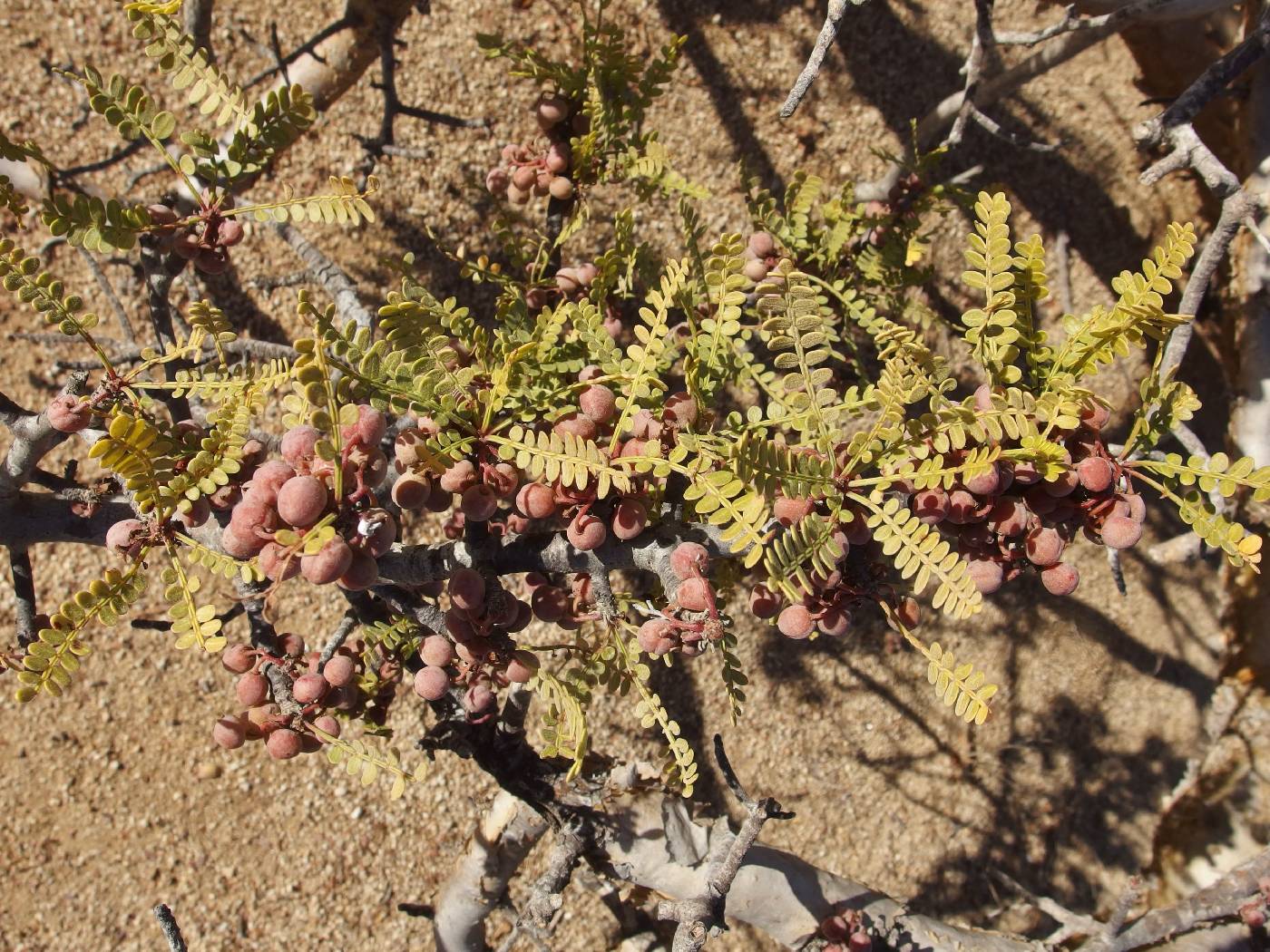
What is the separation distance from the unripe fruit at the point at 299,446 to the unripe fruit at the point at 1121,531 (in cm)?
118

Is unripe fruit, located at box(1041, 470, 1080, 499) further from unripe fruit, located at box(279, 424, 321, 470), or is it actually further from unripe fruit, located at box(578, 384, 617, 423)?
unripe fruit, located at box(279, 424, 321, 470)

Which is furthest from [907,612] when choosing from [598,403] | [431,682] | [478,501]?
[431,682]

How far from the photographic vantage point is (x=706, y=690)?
9.44 ft

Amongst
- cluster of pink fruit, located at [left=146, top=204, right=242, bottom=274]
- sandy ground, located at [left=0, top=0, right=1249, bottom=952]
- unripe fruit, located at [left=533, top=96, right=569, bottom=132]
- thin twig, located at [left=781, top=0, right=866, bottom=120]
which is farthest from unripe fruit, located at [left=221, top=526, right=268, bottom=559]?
sandy ground, located at [left=0, top=0, right=1249, bottom=952]

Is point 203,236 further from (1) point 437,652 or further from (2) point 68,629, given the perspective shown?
(1) point 437,652

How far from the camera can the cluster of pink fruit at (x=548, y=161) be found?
197 cm

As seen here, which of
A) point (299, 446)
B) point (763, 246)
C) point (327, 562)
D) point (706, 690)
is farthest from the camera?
point (706, 690)

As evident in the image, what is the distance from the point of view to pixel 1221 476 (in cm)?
117

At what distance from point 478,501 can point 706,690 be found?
1881 mm

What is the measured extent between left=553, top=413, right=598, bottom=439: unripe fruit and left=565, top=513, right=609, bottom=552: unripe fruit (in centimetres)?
13

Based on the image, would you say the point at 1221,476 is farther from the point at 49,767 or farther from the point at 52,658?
the point at 49,767

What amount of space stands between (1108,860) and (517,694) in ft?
8.71

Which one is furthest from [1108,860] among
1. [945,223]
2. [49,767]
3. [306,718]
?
[49,767]

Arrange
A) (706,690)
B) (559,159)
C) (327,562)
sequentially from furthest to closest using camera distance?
(706,690) < (559,159) < (327,562)
